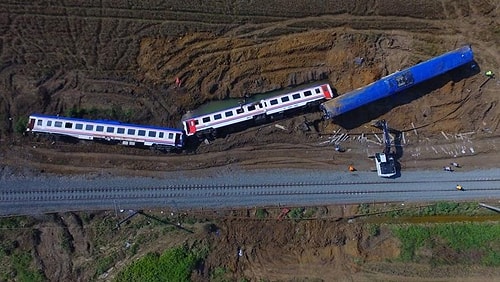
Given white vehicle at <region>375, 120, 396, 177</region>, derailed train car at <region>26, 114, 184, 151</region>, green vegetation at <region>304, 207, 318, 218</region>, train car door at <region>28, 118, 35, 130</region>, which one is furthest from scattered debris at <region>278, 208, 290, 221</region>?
train car door at <region>28, 118, 35, 130</region>

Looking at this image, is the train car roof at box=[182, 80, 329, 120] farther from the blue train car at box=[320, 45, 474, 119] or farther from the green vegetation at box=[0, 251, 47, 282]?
the green vegetation at box=[0, 251, 47, 282]

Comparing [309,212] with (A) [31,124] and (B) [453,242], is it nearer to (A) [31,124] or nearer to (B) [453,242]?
(B) [453,242]

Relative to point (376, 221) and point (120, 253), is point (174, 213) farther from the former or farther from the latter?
point (376, 221)

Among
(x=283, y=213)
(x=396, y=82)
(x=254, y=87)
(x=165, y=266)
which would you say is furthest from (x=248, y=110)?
(x=165, y=266)

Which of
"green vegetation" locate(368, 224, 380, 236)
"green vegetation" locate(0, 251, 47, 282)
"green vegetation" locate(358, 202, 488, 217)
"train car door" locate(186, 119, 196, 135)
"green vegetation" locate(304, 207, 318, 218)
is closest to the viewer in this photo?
"green vegetation" locate(0, 251, 47, 282)

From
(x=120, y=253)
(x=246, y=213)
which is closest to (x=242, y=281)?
(x=246, y=213)

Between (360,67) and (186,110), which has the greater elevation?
(360,67)

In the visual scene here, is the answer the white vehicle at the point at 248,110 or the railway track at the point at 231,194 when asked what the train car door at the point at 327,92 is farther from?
the railway track at the point at 231,194
